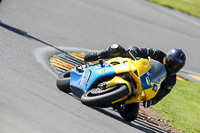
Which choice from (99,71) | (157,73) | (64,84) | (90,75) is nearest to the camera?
(99,71)

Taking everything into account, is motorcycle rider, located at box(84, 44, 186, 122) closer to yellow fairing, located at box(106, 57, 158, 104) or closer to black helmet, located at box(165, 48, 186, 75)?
black helmet, located at box(165, 48, 186, 75)

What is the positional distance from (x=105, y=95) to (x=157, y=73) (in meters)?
1.09

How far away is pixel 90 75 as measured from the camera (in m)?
6.55

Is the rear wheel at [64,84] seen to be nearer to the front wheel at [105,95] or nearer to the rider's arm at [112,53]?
the rider's arm at [112,53]

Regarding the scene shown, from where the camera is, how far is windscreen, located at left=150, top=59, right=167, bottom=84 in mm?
6582

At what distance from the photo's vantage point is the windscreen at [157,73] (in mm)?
6582

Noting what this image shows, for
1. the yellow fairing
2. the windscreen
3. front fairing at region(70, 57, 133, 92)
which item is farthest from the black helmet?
front fairing at region(70, 57, 133, 92)

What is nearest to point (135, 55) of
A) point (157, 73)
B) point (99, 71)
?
point (157, 73)

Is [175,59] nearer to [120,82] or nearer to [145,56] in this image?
[145,56]

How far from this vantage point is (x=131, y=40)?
43.9 feet

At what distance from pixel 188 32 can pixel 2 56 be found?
10.3 metres

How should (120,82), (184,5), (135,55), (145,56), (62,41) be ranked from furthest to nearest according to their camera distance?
1. (184,5)
2. (62,41)
3. (145,56)
4. (135,55)
5. (120,82)

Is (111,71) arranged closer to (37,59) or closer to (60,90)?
(60,90)

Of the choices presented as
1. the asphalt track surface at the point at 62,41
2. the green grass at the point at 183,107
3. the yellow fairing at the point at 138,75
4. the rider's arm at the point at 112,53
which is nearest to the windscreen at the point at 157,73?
the yellow fairing at the point at 138,75
